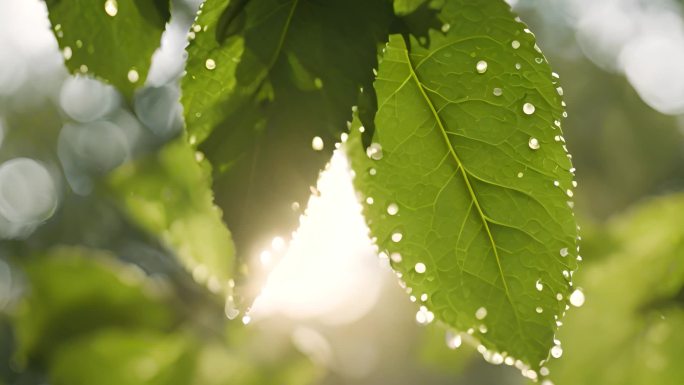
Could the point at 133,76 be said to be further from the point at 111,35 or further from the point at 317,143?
the point at 317,143

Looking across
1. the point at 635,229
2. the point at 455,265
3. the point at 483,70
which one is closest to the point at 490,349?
the point at 455,265

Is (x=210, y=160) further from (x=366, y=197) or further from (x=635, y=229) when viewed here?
(x=635, y=229)

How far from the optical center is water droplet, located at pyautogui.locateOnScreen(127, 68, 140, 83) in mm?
434

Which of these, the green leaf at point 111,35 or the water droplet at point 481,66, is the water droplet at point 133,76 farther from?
the water droplet at point 481,66

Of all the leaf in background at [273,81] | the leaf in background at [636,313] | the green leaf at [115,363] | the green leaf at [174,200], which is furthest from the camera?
the green leaf at [115,363]

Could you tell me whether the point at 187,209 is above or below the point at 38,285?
above

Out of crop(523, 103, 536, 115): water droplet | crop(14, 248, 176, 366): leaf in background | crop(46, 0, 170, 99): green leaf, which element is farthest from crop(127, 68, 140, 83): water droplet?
crop(14, 248, 176, 366): leaf in background

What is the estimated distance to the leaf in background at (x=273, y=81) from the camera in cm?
38

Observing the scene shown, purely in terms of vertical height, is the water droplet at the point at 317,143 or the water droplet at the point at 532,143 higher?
the water droplet at the point at 532,143

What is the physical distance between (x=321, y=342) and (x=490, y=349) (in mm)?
Result: 1371

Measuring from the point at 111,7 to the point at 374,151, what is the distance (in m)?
0.18

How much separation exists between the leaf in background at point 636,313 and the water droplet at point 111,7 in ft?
3.27

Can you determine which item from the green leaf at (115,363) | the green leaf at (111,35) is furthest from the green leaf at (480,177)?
the green leaf at (115,363)

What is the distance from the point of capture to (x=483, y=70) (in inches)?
15.5
